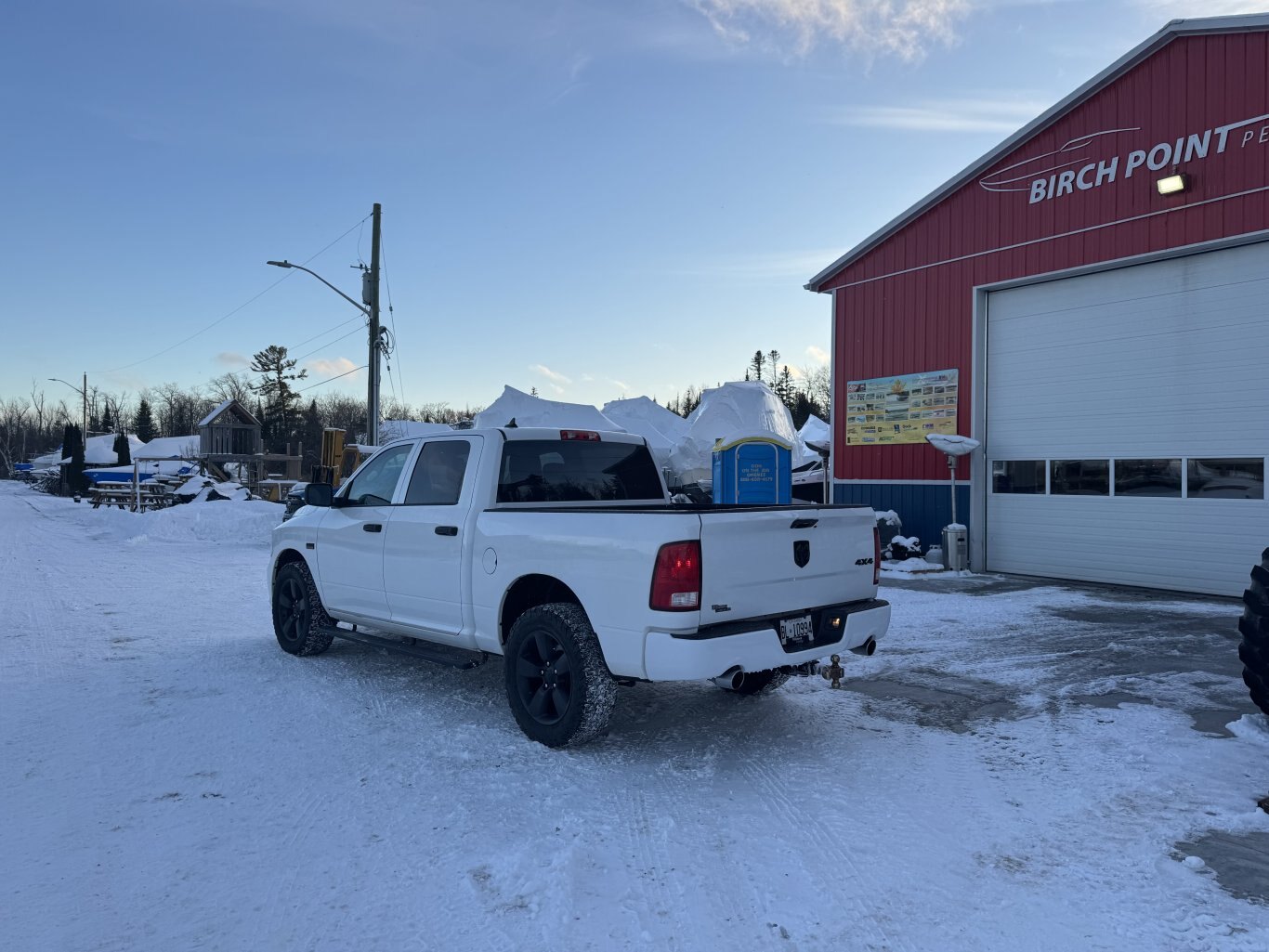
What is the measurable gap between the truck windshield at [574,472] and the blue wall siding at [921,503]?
8.91 meters

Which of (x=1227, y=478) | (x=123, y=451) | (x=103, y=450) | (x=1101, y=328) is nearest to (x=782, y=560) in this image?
(x=1227, y=478)

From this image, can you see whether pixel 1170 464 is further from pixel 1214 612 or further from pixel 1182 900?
pixel 1182 900

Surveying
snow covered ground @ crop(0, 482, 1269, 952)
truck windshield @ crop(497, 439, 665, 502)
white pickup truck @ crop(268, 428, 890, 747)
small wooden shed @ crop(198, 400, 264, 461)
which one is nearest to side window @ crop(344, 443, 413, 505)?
white pickup truck @ crop(268, 428, 890, 747)

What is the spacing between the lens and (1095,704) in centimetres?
602

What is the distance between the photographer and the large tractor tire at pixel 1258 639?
5184 mm

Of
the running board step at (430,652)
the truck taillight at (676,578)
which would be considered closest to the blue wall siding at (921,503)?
the running board step at (430,652)

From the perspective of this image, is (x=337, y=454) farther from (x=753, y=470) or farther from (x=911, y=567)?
(x=911, y=567)

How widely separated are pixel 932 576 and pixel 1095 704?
24.0 ft

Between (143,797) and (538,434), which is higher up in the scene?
(538,434)

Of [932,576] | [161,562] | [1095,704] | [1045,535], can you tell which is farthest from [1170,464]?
[161,562]

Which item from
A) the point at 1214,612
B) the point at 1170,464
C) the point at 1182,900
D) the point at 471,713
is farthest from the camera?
the point at 1170,464

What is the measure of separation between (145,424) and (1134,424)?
9925 centimetres

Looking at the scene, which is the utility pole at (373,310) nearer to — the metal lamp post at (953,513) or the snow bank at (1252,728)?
the metal lamp post at (953,513)

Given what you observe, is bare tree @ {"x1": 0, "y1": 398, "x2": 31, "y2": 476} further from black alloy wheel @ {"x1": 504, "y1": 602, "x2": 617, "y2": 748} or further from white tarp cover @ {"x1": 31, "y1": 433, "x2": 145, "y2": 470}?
black alloy wheel @ {"x1": 504, "y1": 602, "x2": 617, "y2": 748}
